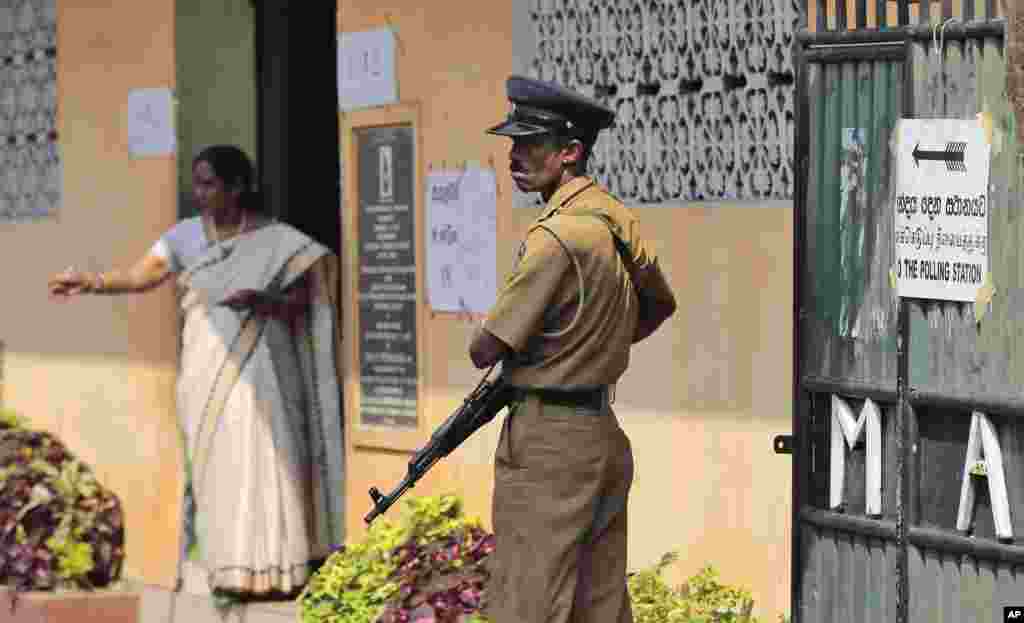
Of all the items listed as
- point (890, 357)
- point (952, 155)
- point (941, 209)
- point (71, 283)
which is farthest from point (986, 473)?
point (71, 283)

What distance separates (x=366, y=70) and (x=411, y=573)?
7.03ft

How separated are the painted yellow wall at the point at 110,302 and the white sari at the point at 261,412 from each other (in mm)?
708

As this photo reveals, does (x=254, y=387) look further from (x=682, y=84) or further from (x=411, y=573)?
(x=682, y=84)

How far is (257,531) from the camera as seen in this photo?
29.3 feet

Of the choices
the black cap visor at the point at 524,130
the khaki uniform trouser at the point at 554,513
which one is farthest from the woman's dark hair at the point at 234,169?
the khaki uniform trouser at the point at 554,513

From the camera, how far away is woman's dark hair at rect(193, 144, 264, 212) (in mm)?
8930

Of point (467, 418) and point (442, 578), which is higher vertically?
point (467, 418)

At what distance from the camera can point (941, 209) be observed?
17.3 ft

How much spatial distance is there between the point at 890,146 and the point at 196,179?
13.9 feet

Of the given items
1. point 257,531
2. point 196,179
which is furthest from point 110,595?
point 196,179

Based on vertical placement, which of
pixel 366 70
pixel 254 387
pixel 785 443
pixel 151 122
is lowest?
pixel 254 387

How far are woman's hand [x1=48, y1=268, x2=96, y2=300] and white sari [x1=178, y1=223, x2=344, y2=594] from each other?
0.38 m

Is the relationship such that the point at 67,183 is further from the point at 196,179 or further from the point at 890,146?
the point at 890,146

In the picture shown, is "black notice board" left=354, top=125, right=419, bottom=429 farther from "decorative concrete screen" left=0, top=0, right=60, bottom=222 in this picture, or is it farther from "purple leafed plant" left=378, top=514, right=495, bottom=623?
"decorative concrete screen" left=0, top=0, right=60, bottom=222
